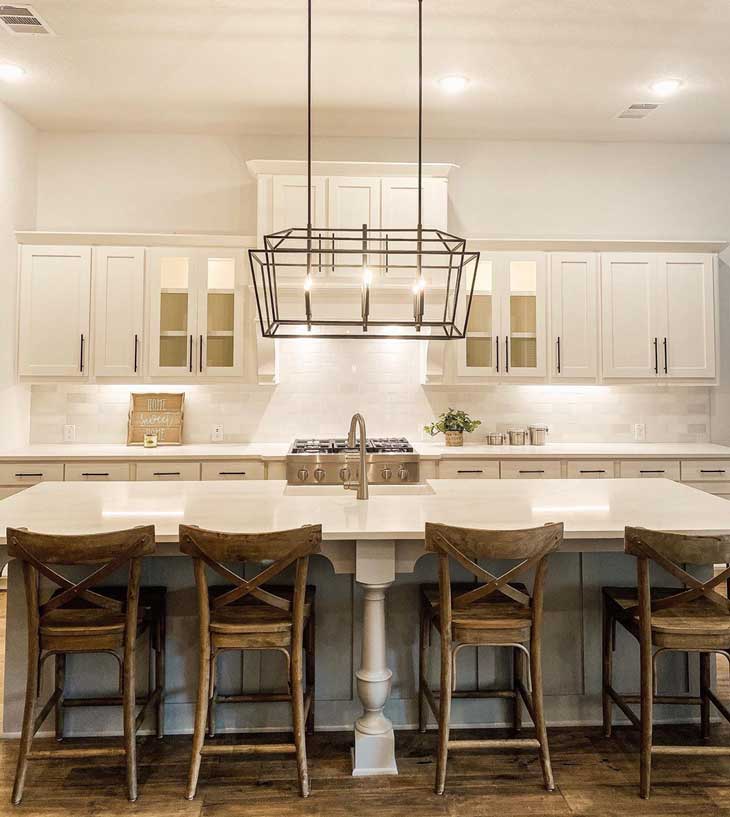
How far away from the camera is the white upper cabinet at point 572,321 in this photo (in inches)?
186

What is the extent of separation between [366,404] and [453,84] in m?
2.26

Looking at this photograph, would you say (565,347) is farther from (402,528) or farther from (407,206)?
(402,528)

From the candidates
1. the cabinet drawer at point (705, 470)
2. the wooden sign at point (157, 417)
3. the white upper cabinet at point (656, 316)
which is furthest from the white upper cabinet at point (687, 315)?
the wooden sign at point (157, 417)

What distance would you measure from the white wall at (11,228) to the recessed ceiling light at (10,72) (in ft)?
1.38

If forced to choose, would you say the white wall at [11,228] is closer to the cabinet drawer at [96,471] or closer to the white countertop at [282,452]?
the white countertop at [282,452]

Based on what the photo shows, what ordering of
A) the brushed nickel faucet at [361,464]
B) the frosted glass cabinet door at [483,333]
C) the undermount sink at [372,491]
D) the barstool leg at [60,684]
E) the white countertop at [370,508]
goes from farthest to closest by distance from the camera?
1. the frosted glass cabinet door at [483,333]
2. the undermount sink at [372,491]
3. the brushed nickel faucet at [361,464]
4. the barstool leg at [60,684]
5. the white countertop at [370,508]

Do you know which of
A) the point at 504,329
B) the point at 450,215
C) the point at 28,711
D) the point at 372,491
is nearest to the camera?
the point at 28,711

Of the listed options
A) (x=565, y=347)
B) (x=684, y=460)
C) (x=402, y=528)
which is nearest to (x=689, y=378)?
(x=684, y=460)

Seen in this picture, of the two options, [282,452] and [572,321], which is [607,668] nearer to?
[282,452]

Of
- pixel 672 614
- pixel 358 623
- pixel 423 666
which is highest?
pixel 672 614

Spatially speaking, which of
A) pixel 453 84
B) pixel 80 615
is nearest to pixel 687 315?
pixel 453 84

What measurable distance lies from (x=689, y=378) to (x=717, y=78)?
1943mm

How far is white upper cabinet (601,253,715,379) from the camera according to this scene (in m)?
4.74

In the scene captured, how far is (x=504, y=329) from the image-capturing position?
4.73 m
